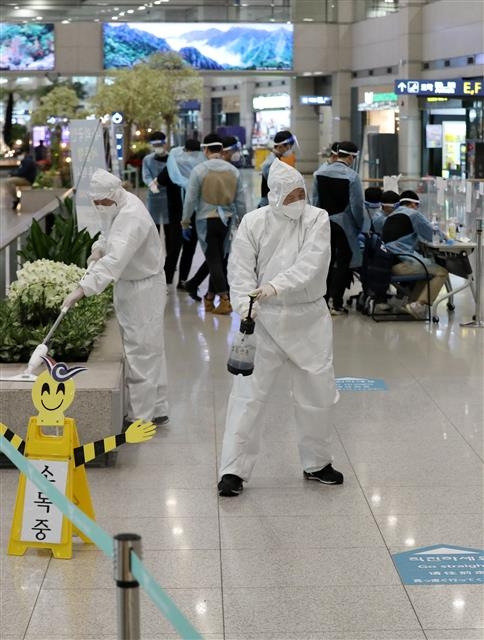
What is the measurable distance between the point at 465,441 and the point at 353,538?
6.46 ft

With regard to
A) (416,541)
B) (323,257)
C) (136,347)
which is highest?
(323,257)

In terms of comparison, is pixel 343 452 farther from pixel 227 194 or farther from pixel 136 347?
pixel 227 194

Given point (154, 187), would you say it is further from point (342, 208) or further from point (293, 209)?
point (293, 209)

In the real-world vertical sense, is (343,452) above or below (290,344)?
below

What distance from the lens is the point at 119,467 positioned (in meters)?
6.66

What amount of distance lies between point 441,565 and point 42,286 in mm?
3780

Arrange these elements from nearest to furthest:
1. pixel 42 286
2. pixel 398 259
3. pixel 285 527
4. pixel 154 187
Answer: pixel 285 527 < pixel 42 286 < pixel 398 259 < pixel 154 187

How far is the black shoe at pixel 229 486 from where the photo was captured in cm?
613

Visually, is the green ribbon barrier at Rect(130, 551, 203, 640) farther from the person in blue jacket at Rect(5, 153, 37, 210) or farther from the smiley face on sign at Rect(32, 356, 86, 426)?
the person in blue jacket at Rect(5, 153, 37, 210)

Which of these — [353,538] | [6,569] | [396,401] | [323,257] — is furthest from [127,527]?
[396,401]

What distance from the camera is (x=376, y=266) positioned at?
11.6m

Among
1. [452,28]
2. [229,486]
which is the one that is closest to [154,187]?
[229,486]

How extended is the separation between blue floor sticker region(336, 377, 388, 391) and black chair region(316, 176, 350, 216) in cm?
321

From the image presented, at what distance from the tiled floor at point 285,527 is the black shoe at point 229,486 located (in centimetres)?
6
